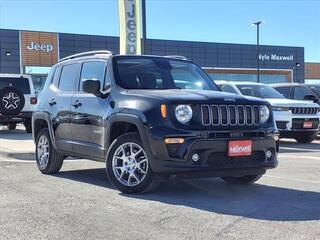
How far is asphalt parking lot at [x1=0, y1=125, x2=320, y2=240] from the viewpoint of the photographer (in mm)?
5531

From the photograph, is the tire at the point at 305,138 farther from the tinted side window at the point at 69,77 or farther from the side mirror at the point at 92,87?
the side mirror at the point at 92,87

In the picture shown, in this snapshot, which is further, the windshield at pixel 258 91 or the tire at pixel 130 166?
the windshield at pixel 258 91

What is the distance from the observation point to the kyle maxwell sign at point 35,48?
62.3m

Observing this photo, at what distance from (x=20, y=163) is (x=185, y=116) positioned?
5.08 meters

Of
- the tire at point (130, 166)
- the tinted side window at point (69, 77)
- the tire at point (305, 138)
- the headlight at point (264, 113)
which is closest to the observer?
the tire at point (130, 166)

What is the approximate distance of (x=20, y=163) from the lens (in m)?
11.0

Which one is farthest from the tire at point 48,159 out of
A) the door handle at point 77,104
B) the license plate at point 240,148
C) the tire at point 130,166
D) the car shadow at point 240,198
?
the license plate at point 240,148

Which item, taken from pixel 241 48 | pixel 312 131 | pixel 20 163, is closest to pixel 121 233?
pixel 20 163

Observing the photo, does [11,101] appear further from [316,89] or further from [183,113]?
[183,113]

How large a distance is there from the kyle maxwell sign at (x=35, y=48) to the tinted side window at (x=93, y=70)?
55085mm

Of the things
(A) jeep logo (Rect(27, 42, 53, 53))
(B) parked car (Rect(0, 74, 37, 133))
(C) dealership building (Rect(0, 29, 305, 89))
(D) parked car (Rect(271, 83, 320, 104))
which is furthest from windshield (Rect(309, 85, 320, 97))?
(A) jeep logo (Rect(27, 42, 53, 53))

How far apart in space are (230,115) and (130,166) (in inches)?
55.4

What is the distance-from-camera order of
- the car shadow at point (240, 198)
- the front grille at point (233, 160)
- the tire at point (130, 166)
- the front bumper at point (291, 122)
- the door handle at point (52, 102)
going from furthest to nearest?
the front bumper at point (291, 122) < the door handle at point (52, 102) < the tire at point (130, 166) < the front grille at point (233, 160) < the car shadow at point (240, 198)

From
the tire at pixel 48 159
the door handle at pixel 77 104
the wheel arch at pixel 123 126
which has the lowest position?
the tire at pixel 48 159
